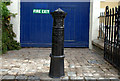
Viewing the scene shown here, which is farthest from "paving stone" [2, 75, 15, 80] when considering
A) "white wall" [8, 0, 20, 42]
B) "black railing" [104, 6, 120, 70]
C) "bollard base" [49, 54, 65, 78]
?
"white wall" [8, 0, 20, 42]

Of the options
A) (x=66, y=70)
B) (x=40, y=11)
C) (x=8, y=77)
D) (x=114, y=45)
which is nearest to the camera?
(x=8, y=77)

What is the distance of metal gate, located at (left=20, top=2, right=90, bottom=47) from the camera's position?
6.74 m

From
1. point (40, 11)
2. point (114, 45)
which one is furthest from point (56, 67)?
point (40, 11)

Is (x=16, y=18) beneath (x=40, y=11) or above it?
beneath

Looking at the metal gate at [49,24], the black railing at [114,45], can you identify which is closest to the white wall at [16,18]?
the metal gate at [49,24]

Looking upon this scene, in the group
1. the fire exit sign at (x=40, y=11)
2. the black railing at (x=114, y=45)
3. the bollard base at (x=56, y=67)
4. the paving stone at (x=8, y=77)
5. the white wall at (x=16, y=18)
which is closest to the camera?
the paving stone at (x=8, y=77)

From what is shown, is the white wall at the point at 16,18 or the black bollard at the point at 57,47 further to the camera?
the white wall at the point at 16,18

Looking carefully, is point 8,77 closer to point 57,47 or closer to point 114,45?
point 57,47

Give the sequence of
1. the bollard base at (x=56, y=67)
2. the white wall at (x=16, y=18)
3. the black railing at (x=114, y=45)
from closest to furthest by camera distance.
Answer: the bollard base at (x=56, y=67) → the black railing at (x=114, y=45) → the white wall at (x=16, y=18)

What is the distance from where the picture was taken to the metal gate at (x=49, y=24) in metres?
6.74

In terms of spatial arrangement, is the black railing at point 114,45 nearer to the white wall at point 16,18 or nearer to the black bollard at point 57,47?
the black bollard at point 57,47

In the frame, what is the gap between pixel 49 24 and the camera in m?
6.82

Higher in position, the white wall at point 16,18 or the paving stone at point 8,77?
the white wall at point 16,18

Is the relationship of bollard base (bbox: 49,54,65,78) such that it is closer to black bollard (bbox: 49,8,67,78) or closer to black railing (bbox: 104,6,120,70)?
black bollard (bbox: 49,8,67,78)
